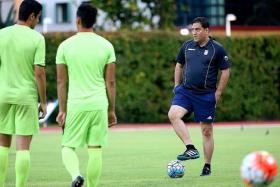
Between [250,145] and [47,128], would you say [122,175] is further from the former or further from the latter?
[47,128]

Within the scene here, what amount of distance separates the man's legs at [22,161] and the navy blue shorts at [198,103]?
12.7ft

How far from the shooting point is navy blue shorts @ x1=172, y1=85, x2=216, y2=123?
14445mm

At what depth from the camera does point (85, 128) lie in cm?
1091

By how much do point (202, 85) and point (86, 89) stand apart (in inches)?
155

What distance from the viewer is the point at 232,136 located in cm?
2520

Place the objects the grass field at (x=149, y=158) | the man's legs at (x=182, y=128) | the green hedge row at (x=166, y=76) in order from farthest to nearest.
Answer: the green hedge row at (x=166, y=76), the man's legs at (x=182, y=128), the grass field at (x=149, y=158)

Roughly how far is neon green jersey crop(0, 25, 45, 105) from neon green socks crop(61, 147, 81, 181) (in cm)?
68

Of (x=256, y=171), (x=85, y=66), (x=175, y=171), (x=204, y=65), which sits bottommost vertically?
(x=175, y=171)

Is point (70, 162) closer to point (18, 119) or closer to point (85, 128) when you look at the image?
point (85, 128)

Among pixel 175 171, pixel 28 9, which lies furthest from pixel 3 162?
pixel 175 171

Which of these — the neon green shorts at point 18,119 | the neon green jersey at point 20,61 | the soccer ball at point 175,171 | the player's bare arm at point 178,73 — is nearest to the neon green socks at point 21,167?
the neon green shorts at point 18,119

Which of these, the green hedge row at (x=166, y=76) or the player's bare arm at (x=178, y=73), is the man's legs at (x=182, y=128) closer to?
the player's bare arm at (x=178, y=73)

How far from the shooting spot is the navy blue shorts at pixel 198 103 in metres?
14.4

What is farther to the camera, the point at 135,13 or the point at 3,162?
the point at 135,13
